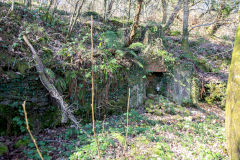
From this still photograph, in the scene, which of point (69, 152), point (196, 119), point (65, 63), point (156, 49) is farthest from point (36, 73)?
point (196, 119)

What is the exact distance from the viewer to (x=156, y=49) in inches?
307

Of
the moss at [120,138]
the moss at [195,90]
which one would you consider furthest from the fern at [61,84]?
the moss at [195,90]

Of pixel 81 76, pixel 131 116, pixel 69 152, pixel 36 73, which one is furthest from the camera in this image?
pixel 131 116

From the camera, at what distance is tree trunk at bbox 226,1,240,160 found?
115 inches

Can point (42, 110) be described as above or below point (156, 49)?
below

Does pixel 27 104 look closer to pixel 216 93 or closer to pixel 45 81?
pixel 45 81

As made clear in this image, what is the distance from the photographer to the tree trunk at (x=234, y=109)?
2910 mm

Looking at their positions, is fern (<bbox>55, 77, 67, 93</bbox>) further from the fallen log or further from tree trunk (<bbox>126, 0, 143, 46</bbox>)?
tree trunk (<bbox>126, 0, 143, 46</bbox>)

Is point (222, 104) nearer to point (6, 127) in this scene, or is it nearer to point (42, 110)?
point (42, 110)

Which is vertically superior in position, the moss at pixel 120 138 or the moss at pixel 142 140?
the moss at pixel 120 138

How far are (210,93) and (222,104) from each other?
793 mm

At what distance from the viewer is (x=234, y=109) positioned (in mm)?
3061

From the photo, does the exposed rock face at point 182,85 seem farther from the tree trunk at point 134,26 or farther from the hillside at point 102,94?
the tree trunk at point 134,26

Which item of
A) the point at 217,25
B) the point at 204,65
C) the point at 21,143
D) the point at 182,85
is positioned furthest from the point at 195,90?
the point at 21,143
